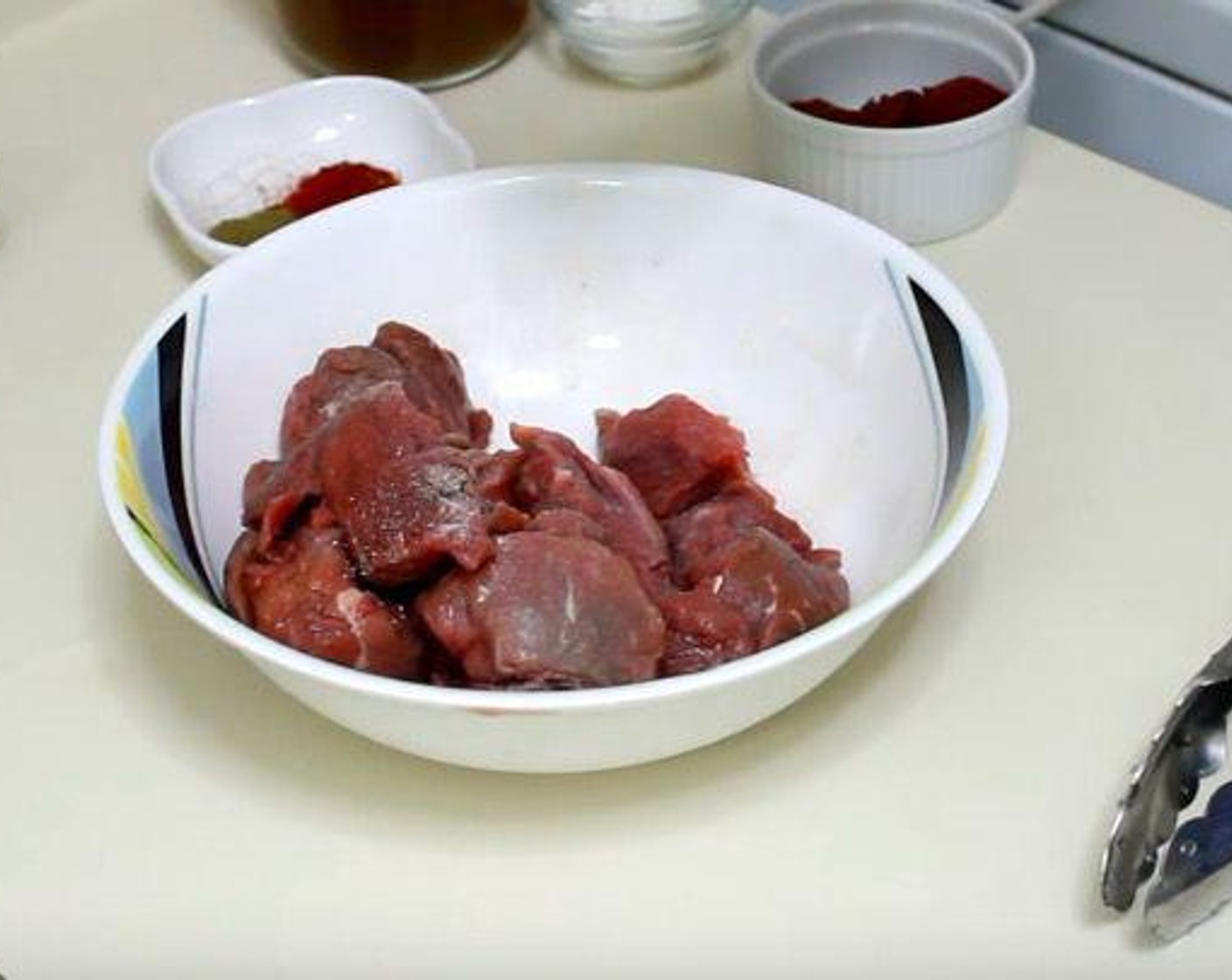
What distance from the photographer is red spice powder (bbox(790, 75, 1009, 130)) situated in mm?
1002

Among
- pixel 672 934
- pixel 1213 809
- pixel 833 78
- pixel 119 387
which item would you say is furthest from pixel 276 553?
pixel 833 78

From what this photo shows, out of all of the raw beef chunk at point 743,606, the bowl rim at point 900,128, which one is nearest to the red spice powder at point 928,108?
the bowl rim at point 900,128

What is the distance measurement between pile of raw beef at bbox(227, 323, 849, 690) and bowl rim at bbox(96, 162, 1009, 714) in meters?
0.02

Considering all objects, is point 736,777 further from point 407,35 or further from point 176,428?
point 407,35

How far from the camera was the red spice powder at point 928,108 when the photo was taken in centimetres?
100

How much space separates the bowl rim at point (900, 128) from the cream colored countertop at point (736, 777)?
0.08 metres

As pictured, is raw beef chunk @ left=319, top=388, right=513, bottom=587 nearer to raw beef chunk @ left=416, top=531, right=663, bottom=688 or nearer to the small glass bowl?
raw beef chunk @ left=416, top=531, right=663, bottom=688

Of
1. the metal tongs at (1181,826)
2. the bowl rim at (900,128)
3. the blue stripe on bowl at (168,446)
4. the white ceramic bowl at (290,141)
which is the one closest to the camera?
the metal tongs at (1181,826)

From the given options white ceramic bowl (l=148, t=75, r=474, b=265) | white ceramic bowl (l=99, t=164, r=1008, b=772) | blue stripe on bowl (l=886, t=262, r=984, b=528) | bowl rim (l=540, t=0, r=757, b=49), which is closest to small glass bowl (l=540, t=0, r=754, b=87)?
bowl rim (l=540, t=0, r=757, b=49)

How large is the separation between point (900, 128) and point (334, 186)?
31cm

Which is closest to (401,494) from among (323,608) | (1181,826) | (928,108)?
(323,608)

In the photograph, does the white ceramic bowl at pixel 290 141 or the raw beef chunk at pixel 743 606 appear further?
the white ceramic bowl at pixel 290 141

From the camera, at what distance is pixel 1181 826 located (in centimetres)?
66

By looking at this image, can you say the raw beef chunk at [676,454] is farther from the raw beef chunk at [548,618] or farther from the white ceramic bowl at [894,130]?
the white ceramic bowl at [894,130]
